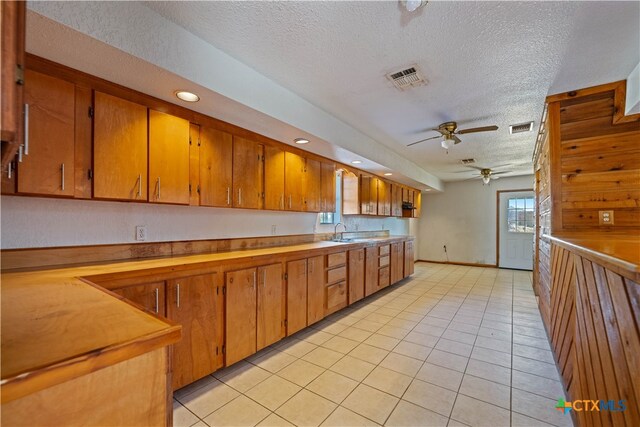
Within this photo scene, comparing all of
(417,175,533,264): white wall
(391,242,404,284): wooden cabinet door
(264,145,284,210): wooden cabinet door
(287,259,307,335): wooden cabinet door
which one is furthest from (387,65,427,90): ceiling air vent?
(417,175,533,264): white wall

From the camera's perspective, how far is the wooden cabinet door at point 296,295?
282 centimetres

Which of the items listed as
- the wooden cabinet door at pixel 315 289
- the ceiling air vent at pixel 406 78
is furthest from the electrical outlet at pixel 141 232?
the ceiling air vent at pixel 406 78

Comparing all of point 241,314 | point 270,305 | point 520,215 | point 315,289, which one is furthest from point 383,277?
point 520,215

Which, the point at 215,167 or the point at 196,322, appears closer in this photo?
the point at 196,322

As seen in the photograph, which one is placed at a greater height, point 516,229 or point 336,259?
point 516,229

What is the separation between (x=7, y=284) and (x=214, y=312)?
1148 millimetres

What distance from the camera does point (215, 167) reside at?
2.47m

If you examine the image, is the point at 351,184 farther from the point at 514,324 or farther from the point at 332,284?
the point at 514,324

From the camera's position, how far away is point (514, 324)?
134 inches

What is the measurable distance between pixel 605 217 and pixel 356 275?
8.84ft

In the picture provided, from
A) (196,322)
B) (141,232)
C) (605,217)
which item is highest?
(605,217)

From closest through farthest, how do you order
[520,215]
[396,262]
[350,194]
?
1. [350,194]
2. [396,262]
3. [520,215]

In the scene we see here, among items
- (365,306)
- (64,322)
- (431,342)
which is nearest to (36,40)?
(64,322)

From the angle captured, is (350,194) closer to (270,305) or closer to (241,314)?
(270,305)
